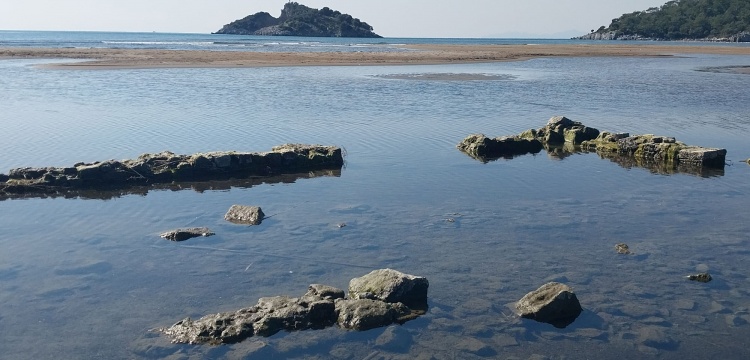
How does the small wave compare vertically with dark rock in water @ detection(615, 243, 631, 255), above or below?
above

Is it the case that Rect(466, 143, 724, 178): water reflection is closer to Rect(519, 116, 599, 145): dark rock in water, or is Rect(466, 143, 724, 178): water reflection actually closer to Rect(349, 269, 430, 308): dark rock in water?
Rect(519, 116, 599, 145): dark rock in water

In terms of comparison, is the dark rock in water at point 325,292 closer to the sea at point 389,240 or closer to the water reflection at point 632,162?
the sea at point 389,240

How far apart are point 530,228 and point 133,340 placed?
9.58m

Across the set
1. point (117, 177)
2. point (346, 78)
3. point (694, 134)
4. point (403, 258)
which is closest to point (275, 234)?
point (403, 258)

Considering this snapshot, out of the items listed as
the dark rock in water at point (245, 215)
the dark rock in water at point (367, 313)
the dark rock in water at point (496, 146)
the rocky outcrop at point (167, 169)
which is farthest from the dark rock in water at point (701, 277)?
the rocky outcrop at point (167, 169)

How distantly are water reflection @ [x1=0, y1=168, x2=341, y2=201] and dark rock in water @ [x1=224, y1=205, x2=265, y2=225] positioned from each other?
3.27 metres

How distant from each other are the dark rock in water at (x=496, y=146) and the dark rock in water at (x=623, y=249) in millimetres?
9860

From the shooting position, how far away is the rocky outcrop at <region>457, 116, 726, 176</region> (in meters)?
23.9

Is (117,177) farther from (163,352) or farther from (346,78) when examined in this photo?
(346,78)

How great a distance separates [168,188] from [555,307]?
12.9 metres

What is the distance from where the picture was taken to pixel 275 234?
16219 millimetres

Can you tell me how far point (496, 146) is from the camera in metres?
26.2

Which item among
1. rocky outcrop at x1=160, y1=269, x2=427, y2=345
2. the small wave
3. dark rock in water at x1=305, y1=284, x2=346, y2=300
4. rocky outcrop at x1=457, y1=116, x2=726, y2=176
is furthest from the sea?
the small wave

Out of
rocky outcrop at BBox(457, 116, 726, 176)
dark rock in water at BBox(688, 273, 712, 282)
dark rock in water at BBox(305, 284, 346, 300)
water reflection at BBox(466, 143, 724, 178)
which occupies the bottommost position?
dark rock in water at BBox(688, 273, 712, 282)
